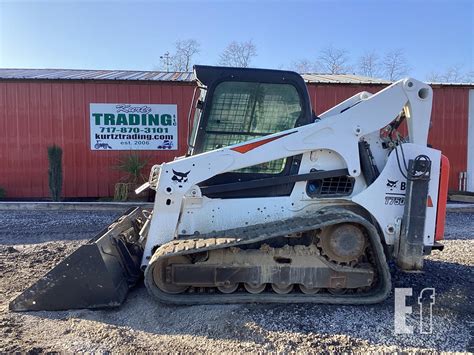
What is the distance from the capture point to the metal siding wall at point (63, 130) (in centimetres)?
1127

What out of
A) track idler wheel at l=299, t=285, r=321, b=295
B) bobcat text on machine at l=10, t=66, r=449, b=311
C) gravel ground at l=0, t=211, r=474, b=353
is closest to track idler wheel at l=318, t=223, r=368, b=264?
bobcat text on machine at l=10, t=66, r=449, b=311

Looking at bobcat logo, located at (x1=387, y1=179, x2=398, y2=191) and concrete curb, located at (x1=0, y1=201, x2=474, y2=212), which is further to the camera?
concrete curb, located at (x1=0, y1=201, x2=474, y2=212)

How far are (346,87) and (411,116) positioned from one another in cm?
777

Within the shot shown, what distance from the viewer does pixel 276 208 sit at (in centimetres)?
421

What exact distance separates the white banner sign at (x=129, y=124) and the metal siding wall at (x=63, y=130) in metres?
0.17

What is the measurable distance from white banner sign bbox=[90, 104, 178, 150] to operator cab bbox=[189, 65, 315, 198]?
7337 millimetres

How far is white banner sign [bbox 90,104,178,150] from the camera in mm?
11352

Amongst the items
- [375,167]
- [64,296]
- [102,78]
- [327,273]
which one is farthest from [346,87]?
[64,296]

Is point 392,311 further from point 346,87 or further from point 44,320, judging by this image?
point 346,87

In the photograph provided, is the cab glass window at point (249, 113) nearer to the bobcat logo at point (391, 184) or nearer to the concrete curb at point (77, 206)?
the bobcat logo at point (391, 184)

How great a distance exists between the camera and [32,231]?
24.8 feet

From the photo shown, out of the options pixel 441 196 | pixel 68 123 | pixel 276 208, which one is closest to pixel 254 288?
pixel 276 208

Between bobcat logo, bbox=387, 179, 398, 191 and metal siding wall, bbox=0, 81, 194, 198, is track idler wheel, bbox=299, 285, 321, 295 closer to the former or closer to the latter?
bobcat logo, bbox=387, 179, 398, 191

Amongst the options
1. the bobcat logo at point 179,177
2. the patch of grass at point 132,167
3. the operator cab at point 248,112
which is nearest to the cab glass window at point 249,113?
the operator cab at point 248,112
